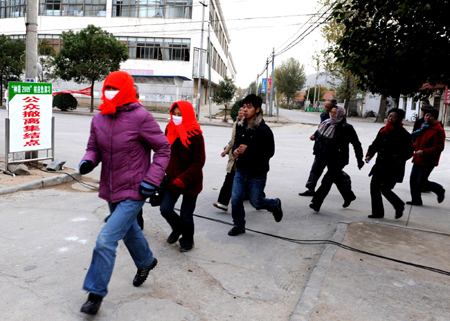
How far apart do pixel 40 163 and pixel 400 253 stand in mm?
7286

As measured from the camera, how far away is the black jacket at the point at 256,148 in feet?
16.5

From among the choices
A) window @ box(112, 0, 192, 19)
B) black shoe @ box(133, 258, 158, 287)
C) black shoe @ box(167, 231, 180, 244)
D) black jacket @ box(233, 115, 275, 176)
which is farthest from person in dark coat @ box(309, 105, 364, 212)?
window @ box(112, 0, 192, 19)

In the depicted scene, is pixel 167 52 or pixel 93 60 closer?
pixel 93 60

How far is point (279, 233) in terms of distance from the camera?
5621mm

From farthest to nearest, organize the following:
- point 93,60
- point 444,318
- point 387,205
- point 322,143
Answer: point 93,60 < point 387,205 < point 322,143 < point 444,318

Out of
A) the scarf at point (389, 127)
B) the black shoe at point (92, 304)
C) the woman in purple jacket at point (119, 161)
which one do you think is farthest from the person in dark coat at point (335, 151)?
the black shoe at point (92, 304)

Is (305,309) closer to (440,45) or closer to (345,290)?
(345,290)

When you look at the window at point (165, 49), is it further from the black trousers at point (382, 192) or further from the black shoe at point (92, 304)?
the black shoe at point (92, 304)

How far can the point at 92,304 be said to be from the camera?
3.12 metres

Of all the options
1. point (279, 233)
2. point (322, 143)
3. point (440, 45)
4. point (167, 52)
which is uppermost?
point (167, 52)

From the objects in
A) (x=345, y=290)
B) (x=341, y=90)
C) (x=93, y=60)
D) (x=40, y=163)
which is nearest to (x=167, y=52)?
(x=93, y=60)

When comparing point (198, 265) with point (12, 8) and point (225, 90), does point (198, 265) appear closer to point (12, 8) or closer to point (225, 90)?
point (225, 90)

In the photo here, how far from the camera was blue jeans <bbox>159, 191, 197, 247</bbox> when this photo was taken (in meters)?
4.48

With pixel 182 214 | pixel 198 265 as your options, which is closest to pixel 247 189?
pixel 182 214
